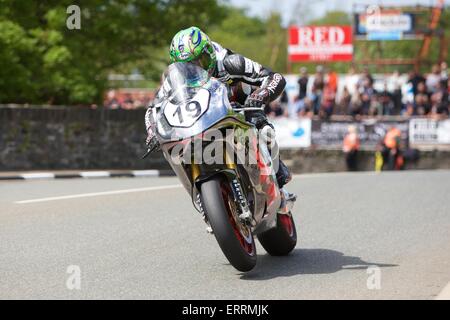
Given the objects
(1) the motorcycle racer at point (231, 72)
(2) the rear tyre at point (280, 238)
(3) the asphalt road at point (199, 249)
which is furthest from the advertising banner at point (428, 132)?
(1) the motorcycle racer at point (231, 72)

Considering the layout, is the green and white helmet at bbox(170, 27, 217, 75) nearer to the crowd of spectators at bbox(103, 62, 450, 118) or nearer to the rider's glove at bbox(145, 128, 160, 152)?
the rider's glove at bbox(145, 128, 160, 152)

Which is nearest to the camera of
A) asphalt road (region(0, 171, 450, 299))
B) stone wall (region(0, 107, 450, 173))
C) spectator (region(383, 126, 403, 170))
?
asphalt road (region(0, 171, 450, 299))

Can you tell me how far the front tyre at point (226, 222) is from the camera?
668 centimetres

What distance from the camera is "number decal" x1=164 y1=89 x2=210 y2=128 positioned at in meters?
6.71

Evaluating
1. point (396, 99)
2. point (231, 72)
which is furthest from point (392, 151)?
point (231, 72)

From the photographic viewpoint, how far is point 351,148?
2553 cm

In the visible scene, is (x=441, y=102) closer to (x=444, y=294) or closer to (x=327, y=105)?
(x=327, y=105)

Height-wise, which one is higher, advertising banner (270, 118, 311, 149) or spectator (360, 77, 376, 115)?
spectator (360, 77, 376, 115)

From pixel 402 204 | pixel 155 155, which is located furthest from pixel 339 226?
pixel 155 155

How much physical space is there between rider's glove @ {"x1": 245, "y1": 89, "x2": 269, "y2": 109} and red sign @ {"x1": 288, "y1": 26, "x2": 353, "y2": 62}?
3702 cm

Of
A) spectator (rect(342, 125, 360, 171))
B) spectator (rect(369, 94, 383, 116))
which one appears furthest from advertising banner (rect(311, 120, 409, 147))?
spectator (rect(369, 94, 383, 116))

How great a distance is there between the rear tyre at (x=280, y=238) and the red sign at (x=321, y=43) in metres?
36.4

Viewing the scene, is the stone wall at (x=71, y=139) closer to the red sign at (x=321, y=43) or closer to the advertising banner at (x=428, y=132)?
the advertising banner at (x=428, y=132)

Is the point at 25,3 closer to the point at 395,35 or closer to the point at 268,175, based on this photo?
the point at 268,175
